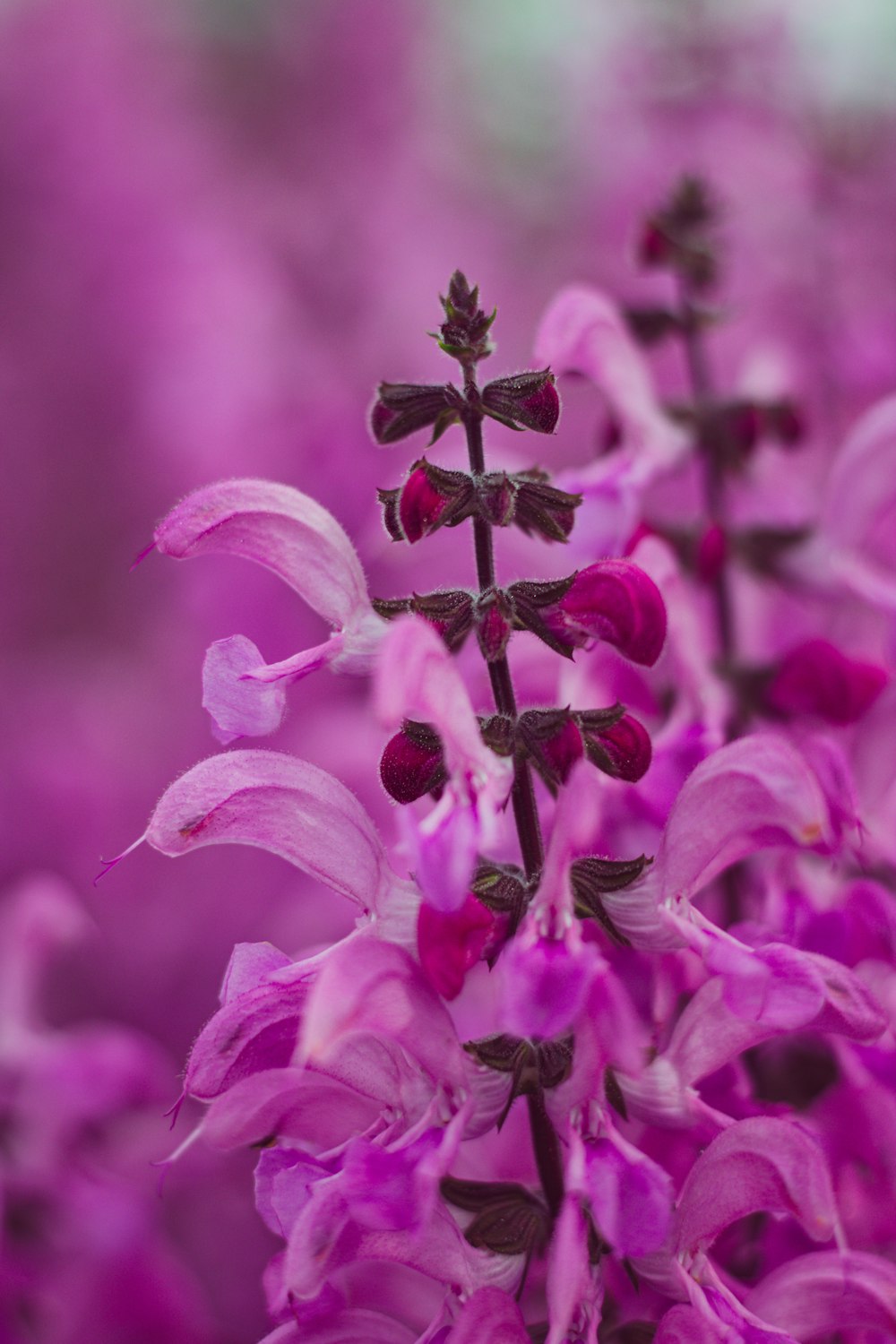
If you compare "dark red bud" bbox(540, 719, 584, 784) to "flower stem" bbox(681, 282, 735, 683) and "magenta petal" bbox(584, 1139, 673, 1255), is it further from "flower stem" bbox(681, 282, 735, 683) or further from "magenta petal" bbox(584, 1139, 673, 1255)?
"flower stem" bbox(681, 282, 735, 683)

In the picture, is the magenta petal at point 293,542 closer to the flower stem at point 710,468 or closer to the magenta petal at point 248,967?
the magenta petal at point 248,967

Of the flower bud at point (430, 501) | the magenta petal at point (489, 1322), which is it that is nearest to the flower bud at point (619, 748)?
the flower bud at point (430, 501)

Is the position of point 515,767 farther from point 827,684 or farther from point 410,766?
point 827,684

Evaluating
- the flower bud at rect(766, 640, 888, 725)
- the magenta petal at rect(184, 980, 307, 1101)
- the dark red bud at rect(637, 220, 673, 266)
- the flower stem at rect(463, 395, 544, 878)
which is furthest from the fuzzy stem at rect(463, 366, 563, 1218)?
the dark red bud at rect(637, 220, 673, 266)

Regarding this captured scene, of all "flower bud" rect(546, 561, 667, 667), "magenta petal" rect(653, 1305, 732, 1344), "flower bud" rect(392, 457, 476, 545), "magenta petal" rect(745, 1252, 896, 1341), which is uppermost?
"flower bud" rect(392, 457, 476, 545)

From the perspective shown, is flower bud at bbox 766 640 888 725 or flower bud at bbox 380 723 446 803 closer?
flower bud at bbox 380 723 446 803

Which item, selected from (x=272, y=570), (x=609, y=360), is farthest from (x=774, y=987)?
(x=609, y=360)

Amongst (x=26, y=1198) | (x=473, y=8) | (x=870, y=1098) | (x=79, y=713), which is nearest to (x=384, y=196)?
(x=79, y=713)
